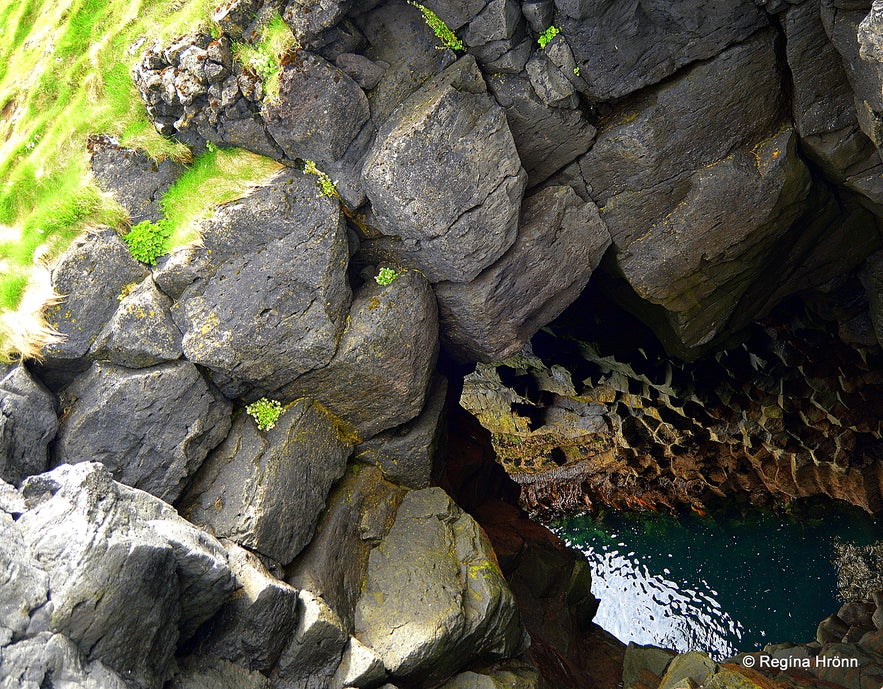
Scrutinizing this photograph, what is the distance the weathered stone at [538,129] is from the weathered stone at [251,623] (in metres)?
7.85

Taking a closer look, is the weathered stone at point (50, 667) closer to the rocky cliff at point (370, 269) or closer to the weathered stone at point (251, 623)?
the rocky cliff at point (370, 269)


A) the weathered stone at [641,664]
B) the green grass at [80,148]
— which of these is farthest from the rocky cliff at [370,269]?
the weathered stone at [641,664]

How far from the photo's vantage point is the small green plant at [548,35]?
31.7ft

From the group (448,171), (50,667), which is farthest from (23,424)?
(448,171)

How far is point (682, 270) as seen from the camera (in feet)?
40.5

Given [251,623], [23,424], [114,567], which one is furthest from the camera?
[23,424]

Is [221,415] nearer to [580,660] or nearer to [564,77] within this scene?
[564,77]

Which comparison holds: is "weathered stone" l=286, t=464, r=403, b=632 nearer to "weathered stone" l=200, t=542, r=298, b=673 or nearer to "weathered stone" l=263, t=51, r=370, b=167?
"weathered stone" l=200, t=542, r=298, b=673

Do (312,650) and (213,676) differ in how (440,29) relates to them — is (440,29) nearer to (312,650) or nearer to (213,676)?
(312,650)

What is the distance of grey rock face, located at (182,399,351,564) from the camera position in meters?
10.1

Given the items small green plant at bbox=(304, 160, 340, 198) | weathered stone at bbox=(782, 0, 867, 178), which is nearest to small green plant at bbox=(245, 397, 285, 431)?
small green plant at bbox=(304, 160, 340, 198)

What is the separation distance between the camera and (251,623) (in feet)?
29.3

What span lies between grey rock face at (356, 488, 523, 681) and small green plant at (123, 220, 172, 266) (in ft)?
20.6

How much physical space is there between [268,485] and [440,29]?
7.57m
